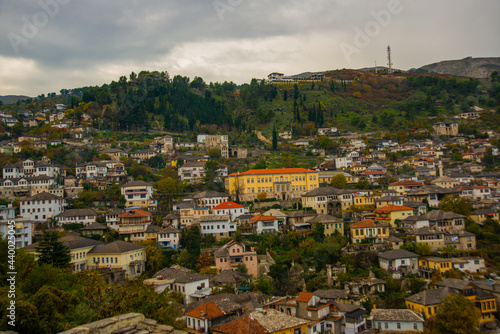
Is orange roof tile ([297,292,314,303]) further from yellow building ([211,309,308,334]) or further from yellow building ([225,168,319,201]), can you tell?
yellow building ([225,168,319,201])

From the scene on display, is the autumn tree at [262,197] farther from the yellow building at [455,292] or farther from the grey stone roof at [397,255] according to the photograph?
the yellow building at [455,292]

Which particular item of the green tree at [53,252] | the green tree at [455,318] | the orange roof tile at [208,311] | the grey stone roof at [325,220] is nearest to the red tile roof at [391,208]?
the grey stone roof at [325,220]

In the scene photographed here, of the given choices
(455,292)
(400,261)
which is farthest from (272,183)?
(455,292)

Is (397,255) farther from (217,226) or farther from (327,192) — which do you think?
(217,226)

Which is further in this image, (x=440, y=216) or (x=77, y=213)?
(x=77, y=213)

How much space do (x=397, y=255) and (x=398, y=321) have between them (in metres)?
8.90

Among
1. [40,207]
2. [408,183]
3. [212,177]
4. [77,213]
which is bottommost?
[77,213]

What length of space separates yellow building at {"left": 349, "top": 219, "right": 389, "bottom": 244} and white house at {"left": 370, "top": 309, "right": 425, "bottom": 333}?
11.6m

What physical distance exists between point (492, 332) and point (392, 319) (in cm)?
796

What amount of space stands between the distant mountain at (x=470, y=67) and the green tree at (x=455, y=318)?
6496 inches

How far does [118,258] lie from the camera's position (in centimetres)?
3634

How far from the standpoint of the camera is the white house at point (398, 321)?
29033mm

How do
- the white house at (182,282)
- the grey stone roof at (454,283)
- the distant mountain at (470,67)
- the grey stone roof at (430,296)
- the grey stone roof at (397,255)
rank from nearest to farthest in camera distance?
the grey stone roof at (430,296) → the white house at (182,282) → the grey stone roof at (454,283) → the grey stone roof at (397,255) → the distant mountain at (470,67)

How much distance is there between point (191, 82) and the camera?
401 ft
